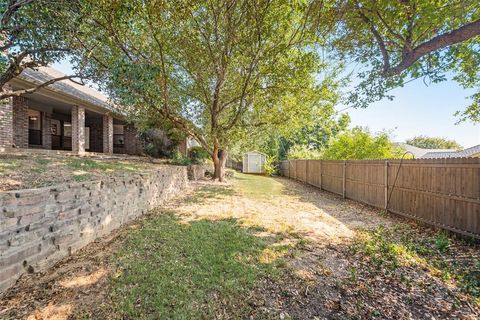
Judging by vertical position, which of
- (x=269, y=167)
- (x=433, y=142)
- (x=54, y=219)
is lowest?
(x=54, y=219)

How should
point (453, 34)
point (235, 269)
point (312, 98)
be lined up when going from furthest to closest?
point (312, 98) → point (453, 34) → point (235, 269)

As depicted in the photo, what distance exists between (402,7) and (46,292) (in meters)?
7.14

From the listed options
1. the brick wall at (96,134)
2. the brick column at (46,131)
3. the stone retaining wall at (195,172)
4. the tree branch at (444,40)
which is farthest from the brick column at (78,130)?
the tree branch at (444,40)

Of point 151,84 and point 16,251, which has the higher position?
point 151,84

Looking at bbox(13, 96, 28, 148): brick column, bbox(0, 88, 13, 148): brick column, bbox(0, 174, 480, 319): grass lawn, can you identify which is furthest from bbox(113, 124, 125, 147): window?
bbox(0, 174, 480, 319): grass lawn

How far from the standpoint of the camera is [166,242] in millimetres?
4035

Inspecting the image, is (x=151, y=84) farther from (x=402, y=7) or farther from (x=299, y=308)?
(x=402, y=7)

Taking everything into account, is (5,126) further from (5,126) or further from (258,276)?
(258,276)

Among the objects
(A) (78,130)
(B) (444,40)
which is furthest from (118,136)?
(B) (444,40)

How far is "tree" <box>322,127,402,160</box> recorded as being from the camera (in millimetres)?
9930

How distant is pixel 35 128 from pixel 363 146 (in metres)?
16.9

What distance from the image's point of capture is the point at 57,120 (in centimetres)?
1359

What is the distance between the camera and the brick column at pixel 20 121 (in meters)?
9.24

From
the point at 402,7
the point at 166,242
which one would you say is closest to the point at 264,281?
the point at 166,242
